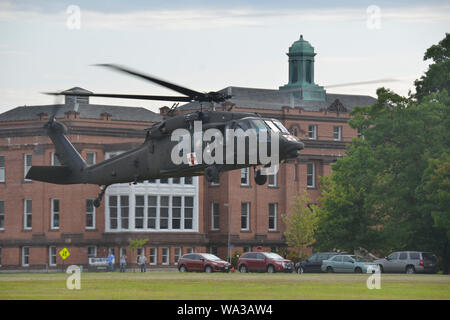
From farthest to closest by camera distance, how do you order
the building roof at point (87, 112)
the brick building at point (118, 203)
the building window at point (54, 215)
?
the building roof at point (87, 112), the building window at point (54, 215), the brick building at point (118, 203)

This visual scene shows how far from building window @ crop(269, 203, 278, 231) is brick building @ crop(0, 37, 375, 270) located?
3.8 inches

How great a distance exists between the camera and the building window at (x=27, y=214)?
108 m

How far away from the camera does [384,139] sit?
81000mm

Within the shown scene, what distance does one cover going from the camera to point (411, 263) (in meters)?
74.9

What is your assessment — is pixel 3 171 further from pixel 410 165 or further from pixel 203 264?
pixel 410 165

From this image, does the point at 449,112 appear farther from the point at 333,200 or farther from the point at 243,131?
the point at 243,131

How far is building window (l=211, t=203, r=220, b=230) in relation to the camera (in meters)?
113

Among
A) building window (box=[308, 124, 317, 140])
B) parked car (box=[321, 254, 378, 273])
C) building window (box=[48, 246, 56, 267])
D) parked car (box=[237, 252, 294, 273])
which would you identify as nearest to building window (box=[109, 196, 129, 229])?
building window (box=[48, 246, 56, 267])

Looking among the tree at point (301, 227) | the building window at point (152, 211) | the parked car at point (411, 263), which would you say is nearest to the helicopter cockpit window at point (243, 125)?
the parked car at point (411, 263)

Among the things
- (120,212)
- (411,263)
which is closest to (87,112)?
(120,212)

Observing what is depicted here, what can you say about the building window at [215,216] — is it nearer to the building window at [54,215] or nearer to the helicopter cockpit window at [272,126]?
the building window at [54,215]

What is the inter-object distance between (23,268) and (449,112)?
149ft

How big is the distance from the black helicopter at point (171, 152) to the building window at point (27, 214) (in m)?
56.8

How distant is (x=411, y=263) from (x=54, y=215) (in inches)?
1680
